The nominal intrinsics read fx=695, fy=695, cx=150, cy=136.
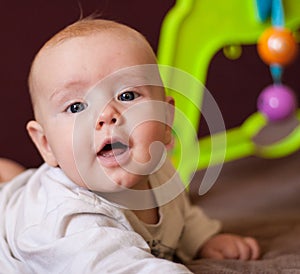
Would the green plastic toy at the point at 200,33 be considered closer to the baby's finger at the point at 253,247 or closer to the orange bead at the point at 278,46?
the orange bead at the point at 278,46

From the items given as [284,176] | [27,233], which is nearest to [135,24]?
[284,176]

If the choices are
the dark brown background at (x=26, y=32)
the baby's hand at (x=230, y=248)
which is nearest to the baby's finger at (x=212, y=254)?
the baby's hand at (x=230, y=248)

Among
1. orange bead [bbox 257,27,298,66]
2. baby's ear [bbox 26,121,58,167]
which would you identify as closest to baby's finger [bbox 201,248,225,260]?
baby's ear [bbox 26,121,58,167]

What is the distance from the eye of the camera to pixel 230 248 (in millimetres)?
960

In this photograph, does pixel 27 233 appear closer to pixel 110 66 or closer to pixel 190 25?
pixel 110 66

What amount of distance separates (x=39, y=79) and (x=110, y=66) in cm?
9

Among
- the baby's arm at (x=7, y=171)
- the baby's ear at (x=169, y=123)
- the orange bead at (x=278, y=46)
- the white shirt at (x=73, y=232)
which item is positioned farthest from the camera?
the orange bead at (x=278, y=46)

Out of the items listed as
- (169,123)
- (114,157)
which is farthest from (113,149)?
(169,123)

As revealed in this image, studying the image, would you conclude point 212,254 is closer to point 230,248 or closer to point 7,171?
point 230,248

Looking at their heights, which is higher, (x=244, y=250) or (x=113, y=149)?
(x=113, y=149)

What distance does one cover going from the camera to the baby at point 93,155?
742 mm

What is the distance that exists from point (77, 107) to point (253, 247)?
34 centimetres

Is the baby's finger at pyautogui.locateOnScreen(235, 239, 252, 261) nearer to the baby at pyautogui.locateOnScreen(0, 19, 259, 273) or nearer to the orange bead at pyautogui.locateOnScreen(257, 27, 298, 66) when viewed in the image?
the baby at pyautogui.locateOnScreen(0, 19, 259, 273)

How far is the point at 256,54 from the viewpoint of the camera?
181cm
